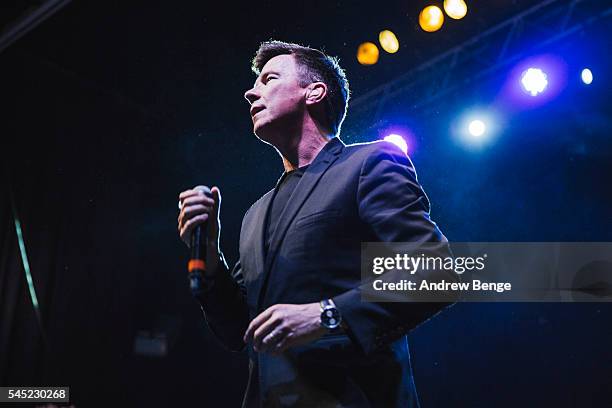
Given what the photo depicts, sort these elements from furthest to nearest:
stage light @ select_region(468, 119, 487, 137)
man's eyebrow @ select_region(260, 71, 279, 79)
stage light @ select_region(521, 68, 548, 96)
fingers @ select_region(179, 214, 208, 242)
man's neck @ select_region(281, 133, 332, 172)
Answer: stage light @ select_region(468, 119, 487, 137) < stage light @ select_region(521, 68, 548, 96) < man's eyebrow @ select_region(260, 71, 279, 79) < man's neck @ select_region(281, 133, 332, 172) < fingers @ select_region(179, 214, 208, 242)

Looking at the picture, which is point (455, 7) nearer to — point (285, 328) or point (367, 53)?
point (367, 53)

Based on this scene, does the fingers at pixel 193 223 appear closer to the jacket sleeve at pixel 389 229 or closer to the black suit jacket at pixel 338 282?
the black suit jacket at pixel 338 282

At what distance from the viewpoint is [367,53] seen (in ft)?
13.3

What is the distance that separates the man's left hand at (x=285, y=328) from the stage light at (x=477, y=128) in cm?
320

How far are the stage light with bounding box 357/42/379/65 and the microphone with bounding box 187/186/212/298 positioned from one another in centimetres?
289

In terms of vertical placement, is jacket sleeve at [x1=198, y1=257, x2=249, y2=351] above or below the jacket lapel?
below

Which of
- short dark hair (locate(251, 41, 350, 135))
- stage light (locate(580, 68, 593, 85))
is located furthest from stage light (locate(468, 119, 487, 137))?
short dark hair (locate(251, 41, 350, 135))

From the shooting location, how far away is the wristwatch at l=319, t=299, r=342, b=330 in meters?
1.24

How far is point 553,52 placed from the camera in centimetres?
387

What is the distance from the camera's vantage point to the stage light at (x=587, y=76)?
12.1 ft

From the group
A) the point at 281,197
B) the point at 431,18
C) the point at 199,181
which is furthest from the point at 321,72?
the point at 199,181

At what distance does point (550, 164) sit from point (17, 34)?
4015 mm

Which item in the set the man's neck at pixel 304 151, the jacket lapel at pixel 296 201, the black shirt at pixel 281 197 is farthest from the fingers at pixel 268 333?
the man's neck at pixel 304 151

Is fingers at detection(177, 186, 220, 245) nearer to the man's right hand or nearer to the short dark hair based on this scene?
the man's right hand
